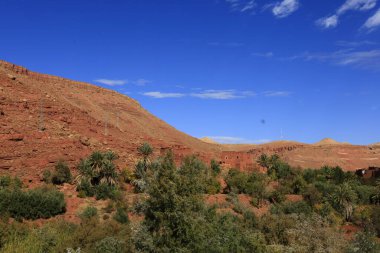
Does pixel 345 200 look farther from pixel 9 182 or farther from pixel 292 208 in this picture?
pixel 9 182

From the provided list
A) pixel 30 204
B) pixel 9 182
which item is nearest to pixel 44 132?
pixel 9 182

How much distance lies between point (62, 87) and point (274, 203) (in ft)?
186

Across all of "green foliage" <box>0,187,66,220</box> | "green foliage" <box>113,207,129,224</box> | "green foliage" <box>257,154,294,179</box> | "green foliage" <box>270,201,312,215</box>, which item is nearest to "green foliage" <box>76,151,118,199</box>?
"green foliage" <box>0,187,66,220</box>

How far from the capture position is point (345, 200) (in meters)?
42.7

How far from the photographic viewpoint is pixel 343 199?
42.6 metres

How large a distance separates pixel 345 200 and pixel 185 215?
2875 centimetres

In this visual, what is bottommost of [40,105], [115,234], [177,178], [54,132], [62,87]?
[115,234]

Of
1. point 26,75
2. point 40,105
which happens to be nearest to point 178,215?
point 40,105

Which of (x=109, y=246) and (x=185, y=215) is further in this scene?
(x=109, y=246)

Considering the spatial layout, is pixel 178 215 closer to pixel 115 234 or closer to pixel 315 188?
pixel 115 234

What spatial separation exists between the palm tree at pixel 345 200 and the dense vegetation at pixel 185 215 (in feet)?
0.33

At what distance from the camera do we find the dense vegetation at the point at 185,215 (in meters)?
19.1

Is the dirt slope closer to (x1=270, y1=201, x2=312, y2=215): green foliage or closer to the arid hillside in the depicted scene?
the arid hillside

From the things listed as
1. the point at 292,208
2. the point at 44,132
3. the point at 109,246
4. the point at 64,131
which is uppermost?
the point at 64,131
